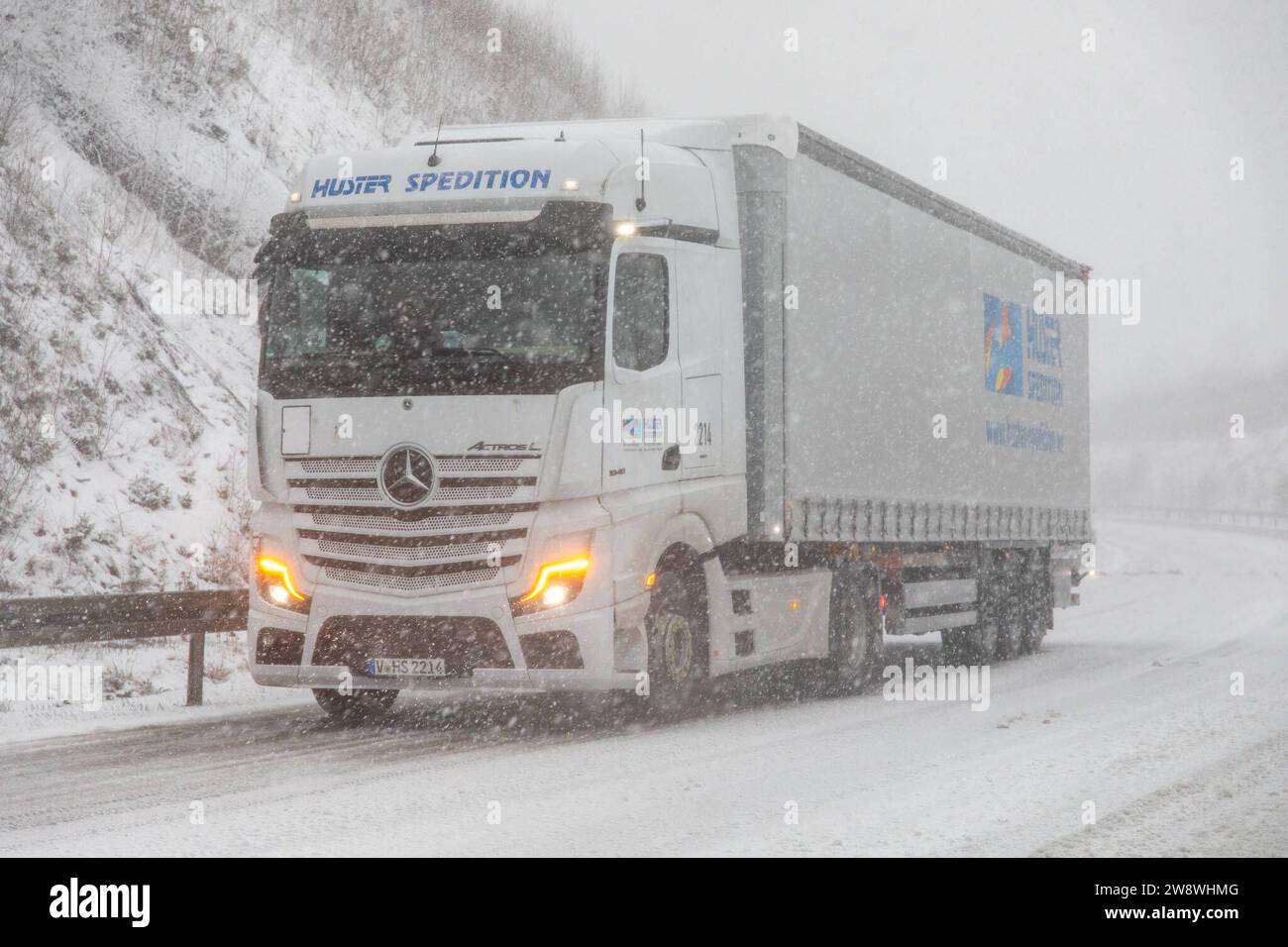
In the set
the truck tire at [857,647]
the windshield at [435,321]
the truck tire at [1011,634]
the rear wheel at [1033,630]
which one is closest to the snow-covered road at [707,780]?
the truck tire at [857,647]

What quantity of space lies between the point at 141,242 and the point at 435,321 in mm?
11504

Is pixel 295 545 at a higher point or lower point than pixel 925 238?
lower

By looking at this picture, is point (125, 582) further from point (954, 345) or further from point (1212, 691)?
point (1212, 691)

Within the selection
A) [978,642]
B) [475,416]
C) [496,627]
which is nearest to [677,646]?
[496,627]

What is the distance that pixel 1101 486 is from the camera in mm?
147750

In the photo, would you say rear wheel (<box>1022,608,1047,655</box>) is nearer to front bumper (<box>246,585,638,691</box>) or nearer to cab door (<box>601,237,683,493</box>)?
cab door (<box>601,237,683,493</box>)

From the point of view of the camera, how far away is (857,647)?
1433cm

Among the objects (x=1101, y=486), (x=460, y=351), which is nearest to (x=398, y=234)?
(x=460, y=351)

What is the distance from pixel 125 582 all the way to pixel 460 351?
6.92 m

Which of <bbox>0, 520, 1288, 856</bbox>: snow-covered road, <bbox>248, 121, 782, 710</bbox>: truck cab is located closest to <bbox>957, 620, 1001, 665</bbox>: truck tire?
<bbox>0, 520, 1288, 856</bbox>: snow-covered road

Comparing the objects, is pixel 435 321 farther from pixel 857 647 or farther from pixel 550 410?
pixel 857 647

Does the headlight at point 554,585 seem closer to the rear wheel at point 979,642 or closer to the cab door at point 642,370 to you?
the cab door at point 642,370

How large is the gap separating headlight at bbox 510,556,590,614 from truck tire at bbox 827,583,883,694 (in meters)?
4.16

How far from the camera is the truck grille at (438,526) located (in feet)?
33.9
